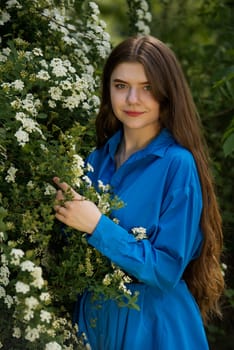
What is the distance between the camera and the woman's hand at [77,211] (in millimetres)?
2318

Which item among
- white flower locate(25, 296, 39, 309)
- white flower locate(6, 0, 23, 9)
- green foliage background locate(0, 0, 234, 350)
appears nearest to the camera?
white flower locate(25, 296, 39, 309)

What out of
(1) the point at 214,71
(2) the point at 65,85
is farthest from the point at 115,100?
(1) the point at 214,71

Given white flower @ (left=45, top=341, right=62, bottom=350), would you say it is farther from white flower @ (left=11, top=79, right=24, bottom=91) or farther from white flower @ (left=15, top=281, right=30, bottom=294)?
white flower @ (left=11, top=79, right=24, bottom=91)

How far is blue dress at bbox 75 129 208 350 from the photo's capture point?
2361 mm

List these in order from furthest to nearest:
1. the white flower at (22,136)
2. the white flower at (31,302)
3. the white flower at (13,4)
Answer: the white flower at (13,4) < the white flower at (22,136) < the white flower at (31,302)

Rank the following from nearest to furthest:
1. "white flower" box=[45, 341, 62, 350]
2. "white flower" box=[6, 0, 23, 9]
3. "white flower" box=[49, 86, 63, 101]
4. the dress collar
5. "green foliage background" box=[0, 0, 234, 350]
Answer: "white flower" box=[45, 341, 62, 350], the dress collar, "white flower" box=[49, 86, 63, 101], "white flower" box=[6, 0, 23, 9], "green foliage background" box=[0, 0, 234, 350]

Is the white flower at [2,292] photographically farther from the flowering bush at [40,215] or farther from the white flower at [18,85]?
the white flower at [18,85]

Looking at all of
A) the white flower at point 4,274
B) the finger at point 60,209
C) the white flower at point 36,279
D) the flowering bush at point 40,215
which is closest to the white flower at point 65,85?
the flowering bush at point 40,215

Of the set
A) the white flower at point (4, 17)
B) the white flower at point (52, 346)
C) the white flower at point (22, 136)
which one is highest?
the white flower at point (4, 17)

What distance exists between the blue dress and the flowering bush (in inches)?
2.2

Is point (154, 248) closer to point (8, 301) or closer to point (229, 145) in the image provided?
point (8, 301)

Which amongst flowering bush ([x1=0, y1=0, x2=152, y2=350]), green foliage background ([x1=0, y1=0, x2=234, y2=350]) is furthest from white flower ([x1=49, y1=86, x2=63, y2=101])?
green foliage background ([x1=0, y1=0, x2=234, y2=350])

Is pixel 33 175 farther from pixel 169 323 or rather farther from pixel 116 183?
pixel 169 323

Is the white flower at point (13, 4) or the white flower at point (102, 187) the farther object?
the white flower at point (13, 4)
